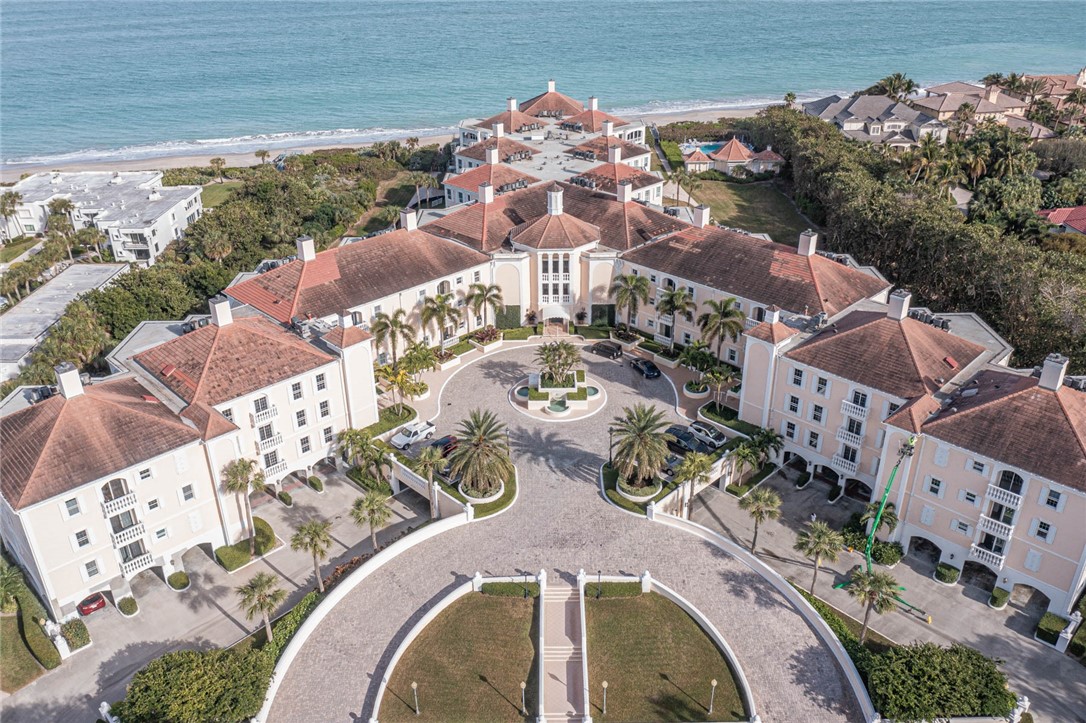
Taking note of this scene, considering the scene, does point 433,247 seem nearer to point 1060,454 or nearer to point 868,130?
point 1060,454

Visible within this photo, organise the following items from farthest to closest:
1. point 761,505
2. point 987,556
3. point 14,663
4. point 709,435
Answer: point 709,435
point 761,505
point 987,556
point 14,663

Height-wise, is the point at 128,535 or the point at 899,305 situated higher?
the point at 899,305

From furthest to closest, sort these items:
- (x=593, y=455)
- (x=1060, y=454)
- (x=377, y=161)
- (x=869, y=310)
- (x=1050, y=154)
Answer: (x=377, y=161)
(x=1050, y=154)
(x=869, y=310)
(x=593, y=455)
(x=1060, y=454)

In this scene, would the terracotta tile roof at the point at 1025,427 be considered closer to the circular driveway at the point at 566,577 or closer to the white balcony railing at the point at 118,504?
the circular driveway at the point at 566,577

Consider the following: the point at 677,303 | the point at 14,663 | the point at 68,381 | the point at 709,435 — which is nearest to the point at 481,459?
the point at 709,435

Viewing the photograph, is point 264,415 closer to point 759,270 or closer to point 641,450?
point 641,450

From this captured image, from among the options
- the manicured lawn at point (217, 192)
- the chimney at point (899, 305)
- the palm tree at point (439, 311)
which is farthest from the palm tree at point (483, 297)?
the manicured lawn at point (217, 192)

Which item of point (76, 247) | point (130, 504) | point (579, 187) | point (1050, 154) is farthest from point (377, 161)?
point (1050, 154)
